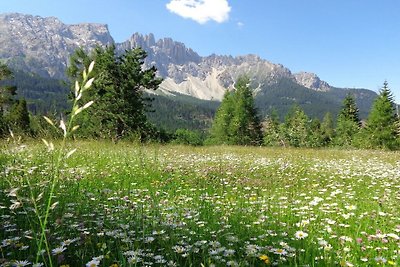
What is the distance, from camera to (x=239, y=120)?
186 feet

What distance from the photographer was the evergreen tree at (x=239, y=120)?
57625 millimetres

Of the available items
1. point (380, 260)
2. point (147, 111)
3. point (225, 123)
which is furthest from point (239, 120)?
point (380, 260)

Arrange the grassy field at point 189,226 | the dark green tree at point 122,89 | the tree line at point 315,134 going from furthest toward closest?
the tree line at point 315,134 < the dark green tree at point 122,89 < the grassy field at point 189,226

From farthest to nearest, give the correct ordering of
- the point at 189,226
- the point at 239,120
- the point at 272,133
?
the point at 239,120, the point at 272,133, the point at 189,226

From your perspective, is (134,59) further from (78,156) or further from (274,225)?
(274,225)

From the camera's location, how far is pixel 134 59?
39.1m

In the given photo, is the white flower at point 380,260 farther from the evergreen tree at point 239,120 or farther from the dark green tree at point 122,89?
the evergreen tree at point 239,120

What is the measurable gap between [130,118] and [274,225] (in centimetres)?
3452

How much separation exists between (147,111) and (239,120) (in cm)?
2017

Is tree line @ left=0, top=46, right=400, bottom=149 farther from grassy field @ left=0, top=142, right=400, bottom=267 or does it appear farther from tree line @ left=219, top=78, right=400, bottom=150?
grassy field @ left=0, top=142, right=400, bottom=267

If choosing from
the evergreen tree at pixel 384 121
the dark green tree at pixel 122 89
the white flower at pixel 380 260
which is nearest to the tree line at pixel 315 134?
the evergreen tree at pixel 384 121

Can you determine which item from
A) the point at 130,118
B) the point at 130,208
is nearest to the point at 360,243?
the point at 130,208

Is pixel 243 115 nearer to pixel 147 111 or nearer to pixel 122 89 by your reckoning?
pixel 147 111

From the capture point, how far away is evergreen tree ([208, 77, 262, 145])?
5762 centimetres
